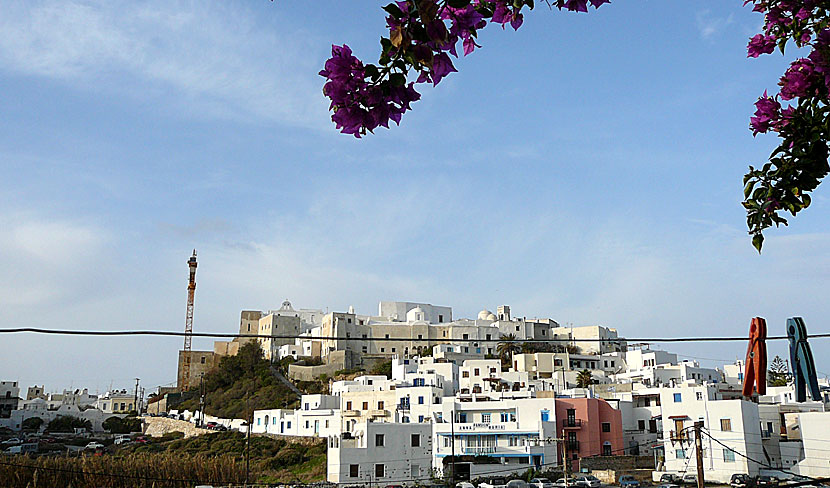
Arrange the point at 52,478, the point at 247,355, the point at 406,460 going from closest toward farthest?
the point at 52,478 → the point at 406,460 → the point at 247,355

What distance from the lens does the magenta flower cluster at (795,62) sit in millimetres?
2264

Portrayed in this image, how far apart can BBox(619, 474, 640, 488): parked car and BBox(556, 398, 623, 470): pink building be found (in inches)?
115

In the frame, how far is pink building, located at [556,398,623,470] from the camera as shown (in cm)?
3241

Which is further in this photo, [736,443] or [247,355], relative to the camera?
[247,355]

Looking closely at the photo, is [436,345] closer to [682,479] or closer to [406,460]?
[406,460]

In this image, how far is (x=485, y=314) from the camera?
60.7 m

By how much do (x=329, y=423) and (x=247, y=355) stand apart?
70.4 feet

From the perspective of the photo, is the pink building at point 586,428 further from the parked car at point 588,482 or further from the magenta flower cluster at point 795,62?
the magenta flower cluster at point 795,62

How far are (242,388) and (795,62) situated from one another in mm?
53600

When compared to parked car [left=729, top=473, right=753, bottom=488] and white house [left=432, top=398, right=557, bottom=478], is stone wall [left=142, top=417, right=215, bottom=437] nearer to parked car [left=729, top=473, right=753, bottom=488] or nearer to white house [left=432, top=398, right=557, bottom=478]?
white house [left=432, top=398, right=557, bottom=478]

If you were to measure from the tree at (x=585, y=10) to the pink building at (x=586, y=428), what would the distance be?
1221 inches

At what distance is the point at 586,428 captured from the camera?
3269cm

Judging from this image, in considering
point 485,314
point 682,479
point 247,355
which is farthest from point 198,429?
point 682,479

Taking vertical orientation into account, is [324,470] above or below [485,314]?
below
